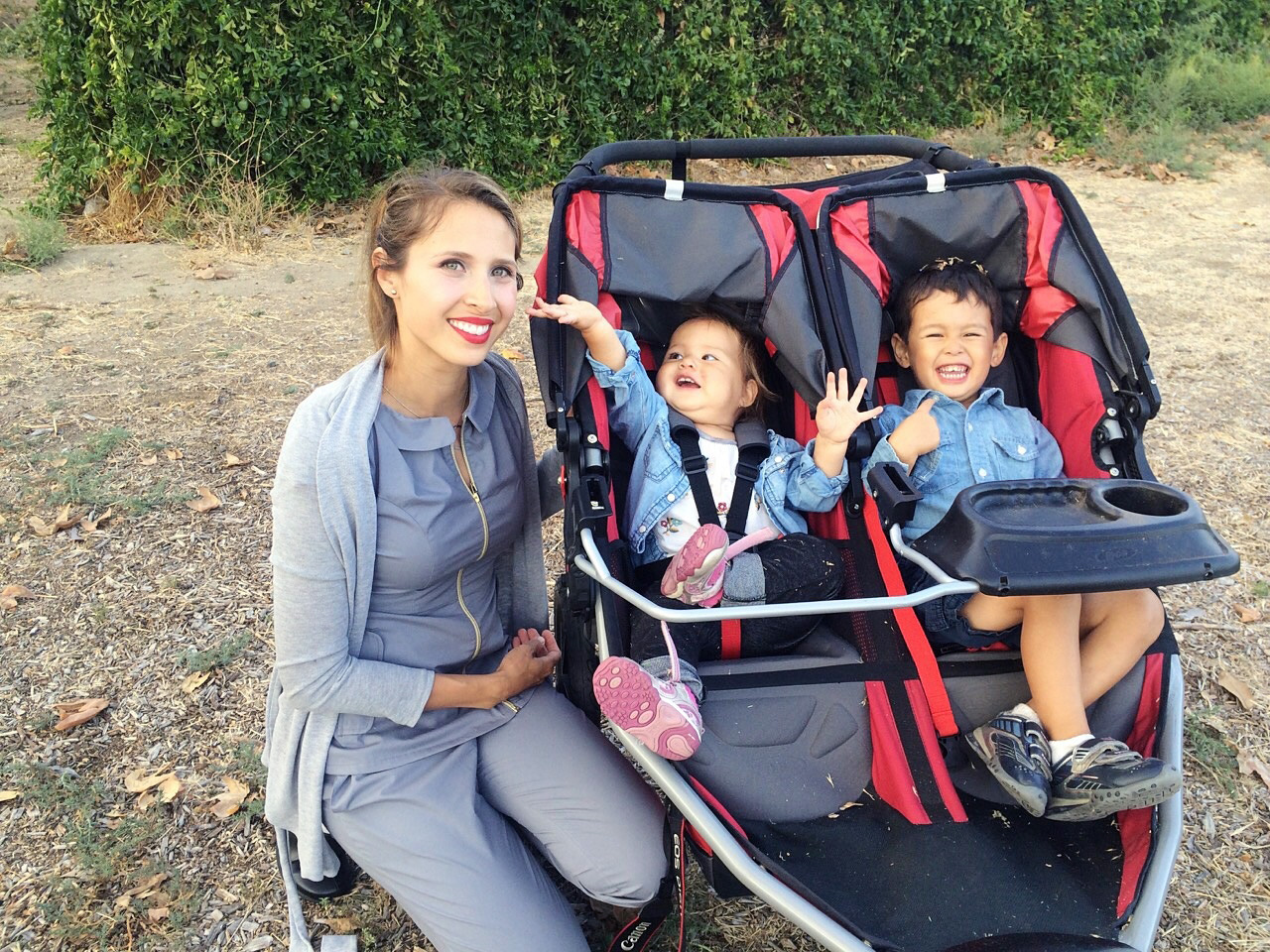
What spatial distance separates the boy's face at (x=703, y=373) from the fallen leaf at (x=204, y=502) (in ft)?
7.26

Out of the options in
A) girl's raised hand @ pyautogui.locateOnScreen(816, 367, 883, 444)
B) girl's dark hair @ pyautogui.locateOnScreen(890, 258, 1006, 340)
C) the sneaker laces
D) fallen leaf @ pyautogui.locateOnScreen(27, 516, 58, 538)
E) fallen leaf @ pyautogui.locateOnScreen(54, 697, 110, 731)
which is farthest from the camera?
fallen leaf @ pyautogui.locateOnScreen(27, 516, 58, 538)

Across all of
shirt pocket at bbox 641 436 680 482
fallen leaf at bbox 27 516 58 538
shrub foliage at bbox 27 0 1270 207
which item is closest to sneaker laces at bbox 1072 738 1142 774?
shirt pocket at bbox 641 436 680 482

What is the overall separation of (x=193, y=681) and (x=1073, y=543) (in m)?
2.70

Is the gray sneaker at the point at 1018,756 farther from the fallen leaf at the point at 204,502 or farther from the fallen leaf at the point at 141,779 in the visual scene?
the fallen leaf at the point at 204,502

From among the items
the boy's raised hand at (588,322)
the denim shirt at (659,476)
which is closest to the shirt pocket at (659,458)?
the denim shirt at (659,476)

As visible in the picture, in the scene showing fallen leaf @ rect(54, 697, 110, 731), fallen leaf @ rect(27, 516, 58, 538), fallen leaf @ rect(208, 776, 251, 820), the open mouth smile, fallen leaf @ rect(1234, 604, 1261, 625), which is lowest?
fallen leaf @ rect(208, 776, 251, 820)

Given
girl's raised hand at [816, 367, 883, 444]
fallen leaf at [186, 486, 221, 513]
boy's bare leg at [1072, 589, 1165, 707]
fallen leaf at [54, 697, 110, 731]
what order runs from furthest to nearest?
fallen leaf at [186, 486, 221, 513]
fallen leaf at [54, 697, 110, 731]
girl's raised hand at [816, 367, 883, 444]
boy's bare leg at [1072, 589, 1165, 707]

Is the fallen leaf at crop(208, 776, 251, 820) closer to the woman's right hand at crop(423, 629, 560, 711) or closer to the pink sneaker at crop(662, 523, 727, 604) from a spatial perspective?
the woman's right hand at crop(423, 629, 560, 711)

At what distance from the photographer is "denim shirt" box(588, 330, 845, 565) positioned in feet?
8.82

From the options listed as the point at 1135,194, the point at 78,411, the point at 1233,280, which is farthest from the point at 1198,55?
the point at 78,411

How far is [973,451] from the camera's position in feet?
9.12

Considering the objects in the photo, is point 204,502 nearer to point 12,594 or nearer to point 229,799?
point 12,594

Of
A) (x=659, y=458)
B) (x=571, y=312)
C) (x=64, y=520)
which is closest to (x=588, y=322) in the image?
(x=571, y=312)

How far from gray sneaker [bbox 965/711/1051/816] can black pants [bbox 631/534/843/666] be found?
497 mm
